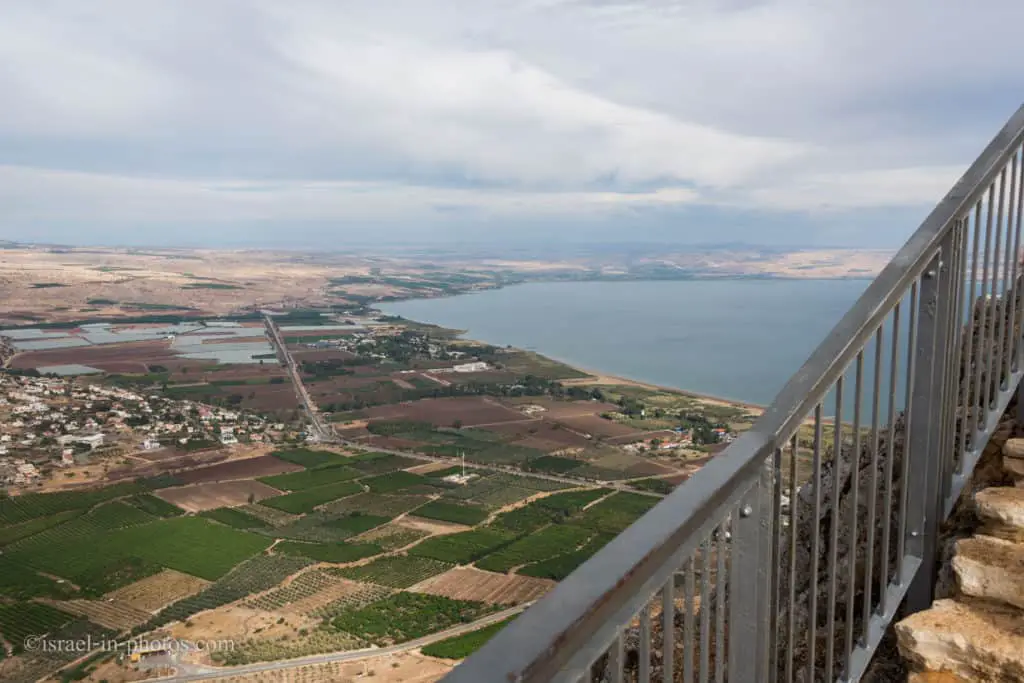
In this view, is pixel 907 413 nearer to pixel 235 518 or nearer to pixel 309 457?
pixel 235 518

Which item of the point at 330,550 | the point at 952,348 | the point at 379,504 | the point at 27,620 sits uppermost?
the point at 952,348

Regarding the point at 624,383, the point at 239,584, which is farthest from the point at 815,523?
the point at 624,383

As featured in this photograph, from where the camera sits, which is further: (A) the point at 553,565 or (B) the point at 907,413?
(A) the point at 553,565

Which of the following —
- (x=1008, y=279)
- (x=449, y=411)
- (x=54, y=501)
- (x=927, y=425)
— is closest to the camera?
(x=927, y=425)

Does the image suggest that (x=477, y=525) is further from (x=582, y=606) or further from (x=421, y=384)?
(x=582, y=606)

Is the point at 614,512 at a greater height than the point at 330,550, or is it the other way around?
the point at 614,512

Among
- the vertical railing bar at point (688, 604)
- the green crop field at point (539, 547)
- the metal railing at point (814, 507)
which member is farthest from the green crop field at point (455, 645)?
the vertical railing bar at point (688, 604)
